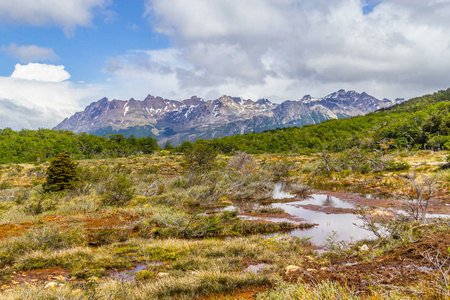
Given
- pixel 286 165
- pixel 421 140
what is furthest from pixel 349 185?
pixel 421 140

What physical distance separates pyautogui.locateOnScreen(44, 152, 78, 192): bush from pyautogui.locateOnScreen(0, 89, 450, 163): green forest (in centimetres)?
5620

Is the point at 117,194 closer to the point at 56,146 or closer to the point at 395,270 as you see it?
the point at 395,270

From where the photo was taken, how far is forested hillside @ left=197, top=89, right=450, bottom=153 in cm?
5666

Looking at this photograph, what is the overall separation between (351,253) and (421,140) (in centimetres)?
6680

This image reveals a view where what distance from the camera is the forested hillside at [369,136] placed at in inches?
2231

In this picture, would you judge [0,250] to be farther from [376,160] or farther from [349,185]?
[376,160]

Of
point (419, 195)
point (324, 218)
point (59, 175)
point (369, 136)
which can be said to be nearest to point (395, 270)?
point (419, 195)

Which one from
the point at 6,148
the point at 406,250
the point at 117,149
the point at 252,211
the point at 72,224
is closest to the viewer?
the point at 406,250

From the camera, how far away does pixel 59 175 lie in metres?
20.0

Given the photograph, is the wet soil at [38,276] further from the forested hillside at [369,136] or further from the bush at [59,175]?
the forested hillside at [369,136]

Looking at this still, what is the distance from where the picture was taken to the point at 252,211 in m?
→ 17.7

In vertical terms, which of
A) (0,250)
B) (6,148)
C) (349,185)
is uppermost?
(6,148)

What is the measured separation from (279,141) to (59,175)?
302ft

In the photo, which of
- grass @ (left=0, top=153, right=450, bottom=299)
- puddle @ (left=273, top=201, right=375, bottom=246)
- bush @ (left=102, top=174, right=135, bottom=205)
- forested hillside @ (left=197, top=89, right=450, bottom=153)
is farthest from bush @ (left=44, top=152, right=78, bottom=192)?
forested hillside @ (left=197, top=89, right=450, bottom=153)
